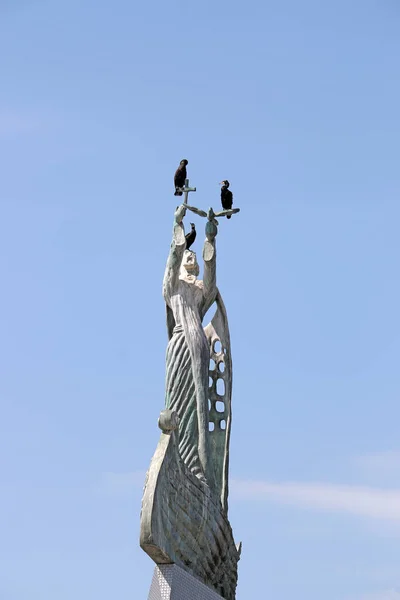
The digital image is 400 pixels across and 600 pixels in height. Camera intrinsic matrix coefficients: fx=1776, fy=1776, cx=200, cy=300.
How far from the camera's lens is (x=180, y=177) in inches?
850

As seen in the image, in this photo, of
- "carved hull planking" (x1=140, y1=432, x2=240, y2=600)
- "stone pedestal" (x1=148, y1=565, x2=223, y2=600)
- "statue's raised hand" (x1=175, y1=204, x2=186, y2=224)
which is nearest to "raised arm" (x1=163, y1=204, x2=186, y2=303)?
"statue's raised hand" (x1=175, y1=204, x2=186, y2=224)

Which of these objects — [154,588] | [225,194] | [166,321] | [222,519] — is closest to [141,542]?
[154,588]

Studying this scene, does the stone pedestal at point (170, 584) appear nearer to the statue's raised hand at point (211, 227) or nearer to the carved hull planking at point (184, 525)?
the carved hull planking at point (184, 525)

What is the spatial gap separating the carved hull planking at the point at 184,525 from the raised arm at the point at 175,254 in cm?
246

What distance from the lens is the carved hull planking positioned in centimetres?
1883

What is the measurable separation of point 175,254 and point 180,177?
3.29 feet

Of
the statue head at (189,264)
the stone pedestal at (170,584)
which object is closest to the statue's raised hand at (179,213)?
the statue head at (189,264)

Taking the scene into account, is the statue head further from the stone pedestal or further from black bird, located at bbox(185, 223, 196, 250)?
the stone pedestal

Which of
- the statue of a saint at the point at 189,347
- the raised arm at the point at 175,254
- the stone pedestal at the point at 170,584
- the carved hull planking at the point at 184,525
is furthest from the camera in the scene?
the raised arm at the point at 175,254

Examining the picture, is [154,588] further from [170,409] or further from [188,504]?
[170,409]

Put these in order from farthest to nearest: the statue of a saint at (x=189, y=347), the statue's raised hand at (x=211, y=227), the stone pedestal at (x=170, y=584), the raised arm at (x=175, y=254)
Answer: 1. the statue's raised hand at (x=211, y=227)
2. the raised arm at (x=175, y=254)
3. the statue of a saint at (x=189, y=347)
4. the stone pedestal at (x=170, y=584)

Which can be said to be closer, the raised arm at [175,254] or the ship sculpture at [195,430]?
the ship sculpture at [195,430]

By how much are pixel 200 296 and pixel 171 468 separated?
301cm

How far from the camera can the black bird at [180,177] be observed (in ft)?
70.6
